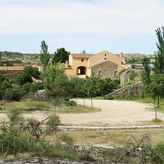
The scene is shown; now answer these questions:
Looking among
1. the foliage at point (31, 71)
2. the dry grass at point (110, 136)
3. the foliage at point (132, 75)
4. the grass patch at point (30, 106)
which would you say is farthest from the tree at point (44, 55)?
the dry grass at point (110, 136)

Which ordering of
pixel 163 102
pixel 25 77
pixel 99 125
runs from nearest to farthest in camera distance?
pixel 99 125 < pixel 163 102 < pixel 25 77

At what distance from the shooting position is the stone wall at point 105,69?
51844mm

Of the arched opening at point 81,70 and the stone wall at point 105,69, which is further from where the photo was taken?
the arched opening at point 81,70

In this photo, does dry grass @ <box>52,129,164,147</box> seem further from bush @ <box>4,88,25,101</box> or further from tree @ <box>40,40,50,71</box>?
tree @ <box>40,40,50,71</box>

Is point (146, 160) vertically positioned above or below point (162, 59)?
below

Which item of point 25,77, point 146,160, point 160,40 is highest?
point 160,40

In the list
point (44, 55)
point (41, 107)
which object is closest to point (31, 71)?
point (44, 55)

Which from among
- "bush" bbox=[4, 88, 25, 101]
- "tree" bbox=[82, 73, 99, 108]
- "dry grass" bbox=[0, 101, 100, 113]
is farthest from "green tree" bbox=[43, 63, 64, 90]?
"dry grass" bbox=[0, 101, 100, 113]

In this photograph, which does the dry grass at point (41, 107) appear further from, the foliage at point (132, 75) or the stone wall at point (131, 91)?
the foliage at point (132, 75)

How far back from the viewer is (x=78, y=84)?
33250 mm

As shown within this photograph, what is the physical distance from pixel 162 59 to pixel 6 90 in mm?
19370

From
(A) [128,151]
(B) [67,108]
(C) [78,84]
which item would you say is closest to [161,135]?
(A) [128,151]

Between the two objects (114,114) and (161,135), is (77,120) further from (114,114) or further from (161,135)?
(161,135)

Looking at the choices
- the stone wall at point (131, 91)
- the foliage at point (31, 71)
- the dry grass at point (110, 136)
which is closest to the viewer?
the dry grass at point (110, 136)
